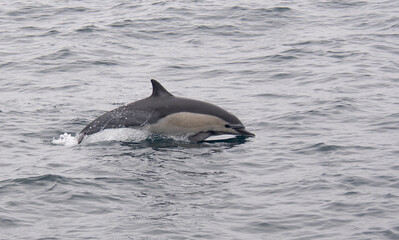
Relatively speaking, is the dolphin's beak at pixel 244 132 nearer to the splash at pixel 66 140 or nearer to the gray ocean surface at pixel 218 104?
Answer: the gray ocean surface at pixel 218 104

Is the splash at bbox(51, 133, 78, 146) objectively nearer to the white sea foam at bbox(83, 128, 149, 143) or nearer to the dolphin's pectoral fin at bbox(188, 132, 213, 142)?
the white sea foam at bbox(83, 128, 149, 143)

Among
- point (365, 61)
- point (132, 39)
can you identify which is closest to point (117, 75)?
point (132, 39)

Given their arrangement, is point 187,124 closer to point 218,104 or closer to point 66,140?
point 66,140

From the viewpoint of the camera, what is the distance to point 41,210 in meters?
12.5

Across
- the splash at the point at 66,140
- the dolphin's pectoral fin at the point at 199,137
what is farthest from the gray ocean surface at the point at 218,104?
the dolphin's pectoral fin at the point at 199,137

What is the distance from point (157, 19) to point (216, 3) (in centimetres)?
347

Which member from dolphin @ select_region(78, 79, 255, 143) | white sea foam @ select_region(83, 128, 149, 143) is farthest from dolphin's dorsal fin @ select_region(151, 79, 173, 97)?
white sea foam @ select_region(83, 128, 149, 143)

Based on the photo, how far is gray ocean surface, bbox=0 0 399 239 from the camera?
12.2 metres

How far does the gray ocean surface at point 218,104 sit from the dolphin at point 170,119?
0.27 m

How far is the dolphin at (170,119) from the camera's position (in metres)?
16.5

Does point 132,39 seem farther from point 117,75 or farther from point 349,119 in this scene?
point 349,119

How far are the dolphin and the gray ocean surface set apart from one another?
0.27 m

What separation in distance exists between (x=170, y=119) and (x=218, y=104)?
3.06 m

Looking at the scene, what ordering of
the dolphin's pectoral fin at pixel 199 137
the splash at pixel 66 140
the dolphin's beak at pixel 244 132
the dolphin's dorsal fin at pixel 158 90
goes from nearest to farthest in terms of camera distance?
1. the dolphin's dorsal fin at pixel 158 90
2. the splash at pixel 66 140
3. the dolphin's pectoral fin at pixel 199 137
4. the dolphin's beak at pixel 244 132
